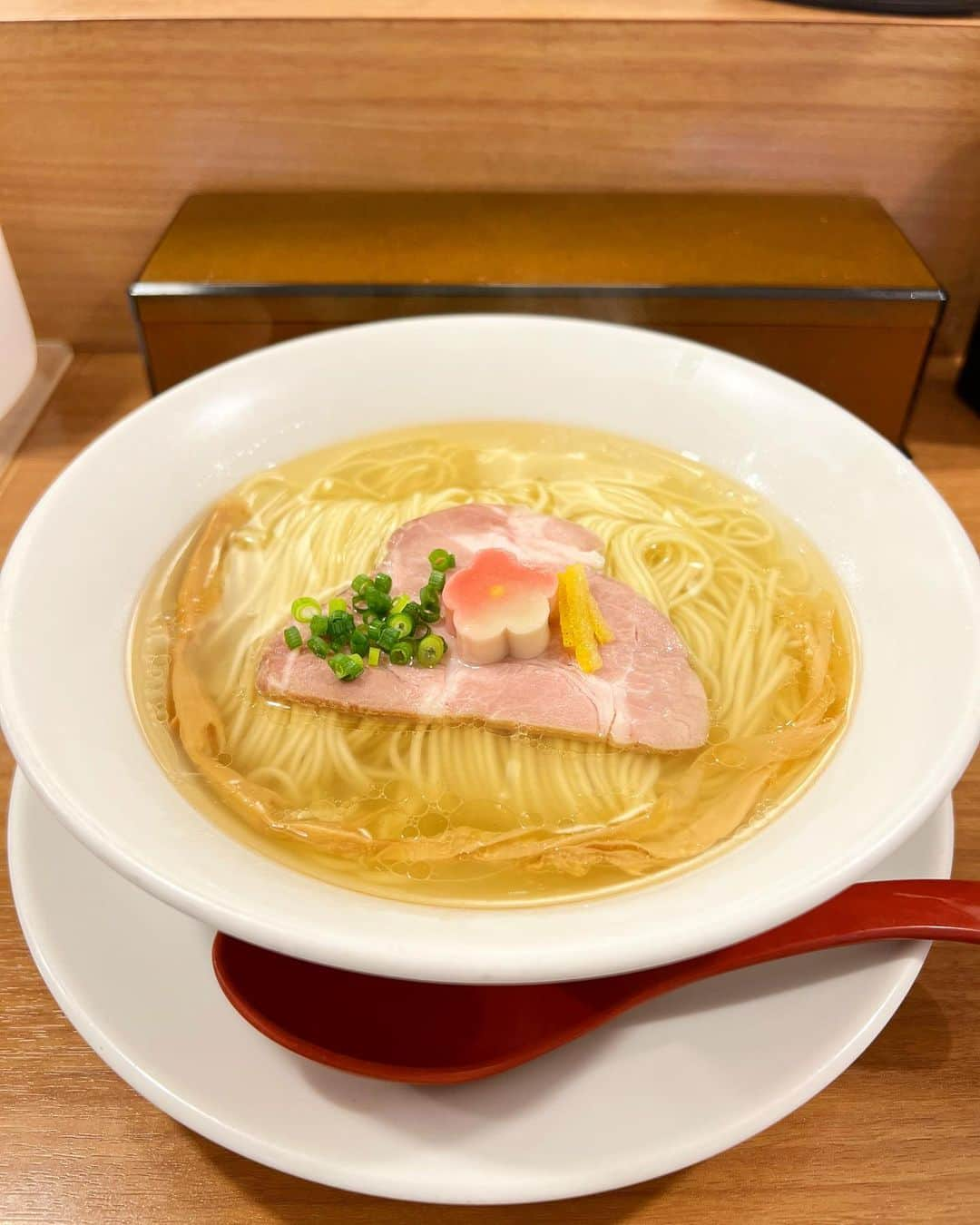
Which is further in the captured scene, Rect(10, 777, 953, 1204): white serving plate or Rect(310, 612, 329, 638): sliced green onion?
Rect(310, 612, 329, 638): sliced green onion

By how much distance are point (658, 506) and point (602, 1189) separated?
1.07 m

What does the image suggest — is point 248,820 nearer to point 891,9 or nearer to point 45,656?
point 45,656

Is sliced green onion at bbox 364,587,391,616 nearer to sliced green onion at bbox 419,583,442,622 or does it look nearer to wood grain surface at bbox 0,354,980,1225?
sliced green onion at bbox 419,583,442,622

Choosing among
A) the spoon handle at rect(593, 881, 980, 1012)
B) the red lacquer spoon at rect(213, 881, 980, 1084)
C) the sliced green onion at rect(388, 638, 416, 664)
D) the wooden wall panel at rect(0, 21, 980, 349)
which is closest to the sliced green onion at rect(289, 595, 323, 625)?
the sliced green onion at rect(388, 638, 416, 664)

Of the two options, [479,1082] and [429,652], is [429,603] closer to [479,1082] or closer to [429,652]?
[429,652]

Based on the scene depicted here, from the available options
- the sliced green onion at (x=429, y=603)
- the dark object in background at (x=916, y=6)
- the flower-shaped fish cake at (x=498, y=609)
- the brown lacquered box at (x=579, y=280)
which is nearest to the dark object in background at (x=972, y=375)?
the brown lacquered box at (x=579, y=280)

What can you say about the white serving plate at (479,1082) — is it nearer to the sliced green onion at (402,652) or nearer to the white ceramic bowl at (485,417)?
the white ceramic bowl at (485,417)

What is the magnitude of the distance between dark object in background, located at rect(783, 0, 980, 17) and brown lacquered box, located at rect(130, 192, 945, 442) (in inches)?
14.6

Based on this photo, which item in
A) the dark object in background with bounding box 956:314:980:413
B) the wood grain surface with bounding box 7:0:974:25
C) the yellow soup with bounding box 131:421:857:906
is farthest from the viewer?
the dark object in background with bounding box 956:314:980:413

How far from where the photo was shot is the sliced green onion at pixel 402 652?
4.38ft

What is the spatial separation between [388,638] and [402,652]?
26 mm

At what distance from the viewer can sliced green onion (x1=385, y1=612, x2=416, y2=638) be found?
53.1 inches

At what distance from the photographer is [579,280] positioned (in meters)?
1.85

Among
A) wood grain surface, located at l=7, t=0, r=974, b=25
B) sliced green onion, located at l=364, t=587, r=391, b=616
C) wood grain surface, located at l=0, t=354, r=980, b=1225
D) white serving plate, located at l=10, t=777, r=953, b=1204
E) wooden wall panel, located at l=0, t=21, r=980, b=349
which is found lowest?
wood grain surface, located at l=0, t=354, r=980, b=1225
